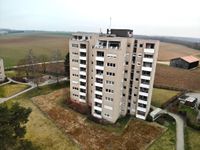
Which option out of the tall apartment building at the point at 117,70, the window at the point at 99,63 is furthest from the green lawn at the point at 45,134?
the window at the point at 99,63

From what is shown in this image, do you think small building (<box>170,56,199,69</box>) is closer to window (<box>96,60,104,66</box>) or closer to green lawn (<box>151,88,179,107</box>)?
green lawn (<box>151,88,179,107</box>)

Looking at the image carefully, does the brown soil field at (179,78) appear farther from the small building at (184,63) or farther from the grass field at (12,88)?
the grass field at (12,88)

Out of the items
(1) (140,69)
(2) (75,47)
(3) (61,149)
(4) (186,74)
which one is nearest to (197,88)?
(4) (186,74)

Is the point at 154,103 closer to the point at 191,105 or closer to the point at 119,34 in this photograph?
the point at 191,105

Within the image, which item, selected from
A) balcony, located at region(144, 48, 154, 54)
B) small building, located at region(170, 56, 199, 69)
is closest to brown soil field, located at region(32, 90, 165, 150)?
balcony, located at region(144, 48, 154, 54)

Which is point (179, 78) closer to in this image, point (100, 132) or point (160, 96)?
point (160, 96)

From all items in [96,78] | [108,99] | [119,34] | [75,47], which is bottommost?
[108,99]

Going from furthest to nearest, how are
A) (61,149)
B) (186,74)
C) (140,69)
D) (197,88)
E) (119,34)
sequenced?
(186,74), (197,88), (119,34), (140,69), (61,149)

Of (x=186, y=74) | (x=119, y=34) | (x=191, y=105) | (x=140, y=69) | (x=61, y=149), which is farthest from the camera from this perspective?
(x=186, y=74)
